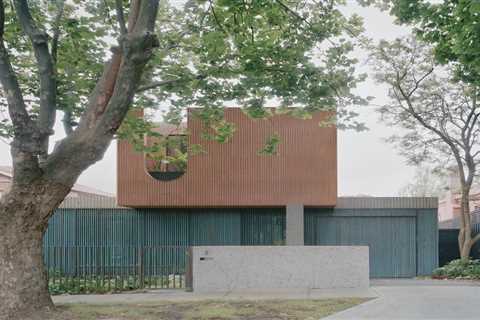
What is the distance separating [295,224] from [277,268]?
5.76 m

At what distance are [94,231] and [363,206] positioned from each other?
33.0ft

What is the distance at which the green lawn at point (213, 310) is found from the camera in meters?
10.3

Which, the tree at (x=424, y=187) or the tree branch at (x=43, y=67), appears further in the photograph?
the tree at (x=424, y=187)

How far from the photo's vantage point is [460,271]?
1961 centimetres

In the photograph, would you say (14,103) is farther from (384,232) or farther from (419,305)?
(384,232)

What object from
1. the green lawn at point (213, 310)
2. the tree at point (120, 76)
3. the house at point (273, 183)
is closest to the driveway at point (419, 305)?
the green lawn at point (213, 310)

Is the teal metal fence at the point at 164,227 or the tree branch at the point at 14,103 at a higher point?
the tree branch at the point at 14,103

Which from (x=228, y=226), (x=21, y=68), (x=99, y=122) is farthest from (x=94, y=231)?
(x=99, y=122)

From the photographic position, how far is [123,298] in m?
13.4

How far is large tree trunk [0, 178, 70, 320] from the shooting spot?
9930 millimetres

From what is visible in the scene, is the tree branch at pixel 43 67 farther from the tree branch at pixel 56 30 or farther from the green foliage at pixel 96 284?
the green foliage at pixel 96 284

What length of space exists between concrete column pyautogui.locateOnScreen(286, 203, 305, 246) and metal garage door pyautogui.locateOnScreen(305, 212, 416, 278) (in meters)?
1.18

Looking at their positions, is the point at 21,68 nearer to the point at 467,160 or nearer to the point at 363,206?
the point at 363,206

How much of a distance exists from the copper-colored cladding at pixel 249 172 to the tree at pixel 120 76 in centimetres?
376
